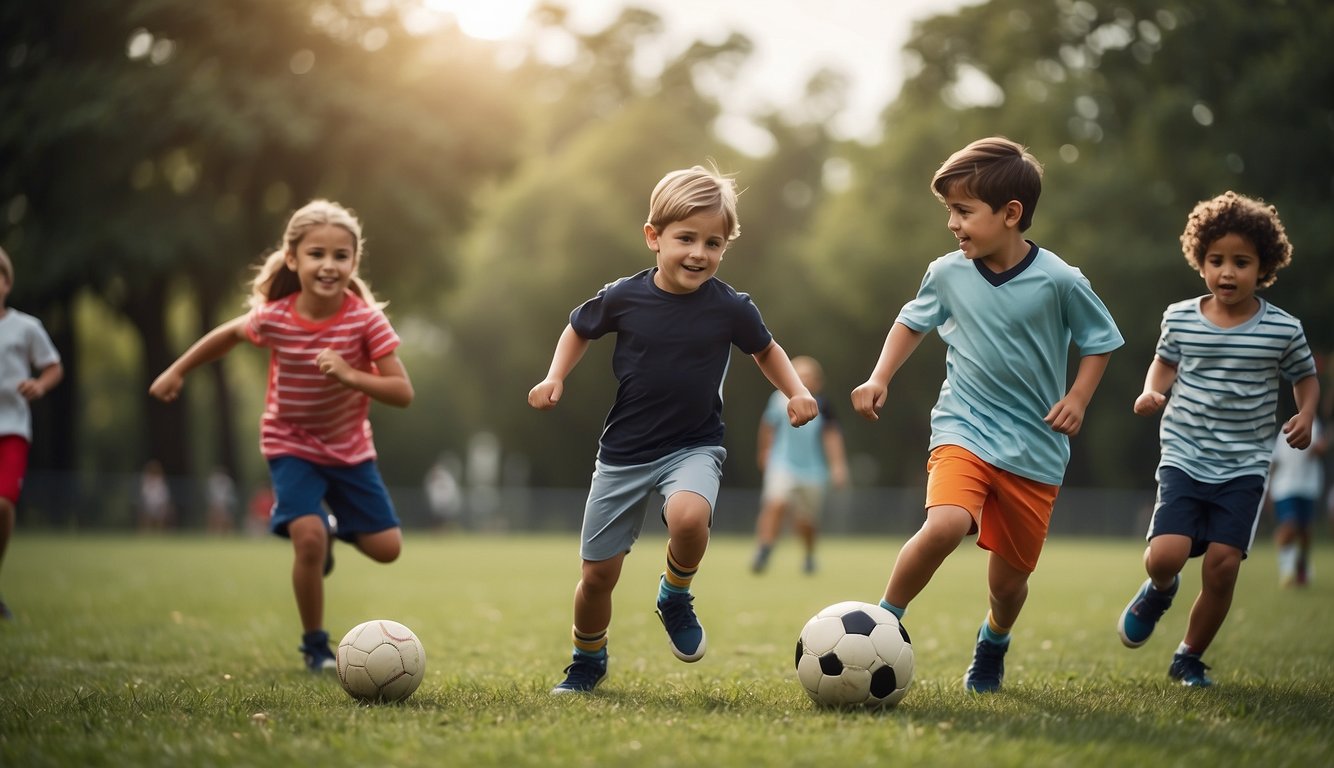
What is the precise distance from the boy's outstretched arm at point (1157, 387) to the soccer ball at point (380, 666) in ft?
10.9

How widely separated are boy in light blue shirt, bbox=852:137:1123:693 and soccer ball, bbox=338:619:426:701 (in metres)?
1.94

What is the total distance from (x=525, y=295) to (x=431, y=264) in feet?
46.9

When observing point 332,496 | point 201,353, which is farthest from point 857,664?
point 201,353

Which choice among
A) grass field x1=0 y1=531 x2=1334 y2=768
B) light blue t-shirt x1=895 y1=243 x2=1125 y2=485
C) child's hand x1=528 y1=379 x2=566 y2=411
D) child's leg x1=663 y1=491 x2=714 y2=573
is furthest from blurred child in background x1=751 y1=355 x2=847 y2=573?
child's hand x1=528 y1=379 x2=566 y2=411

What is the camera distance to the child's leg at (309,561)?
21.0ft

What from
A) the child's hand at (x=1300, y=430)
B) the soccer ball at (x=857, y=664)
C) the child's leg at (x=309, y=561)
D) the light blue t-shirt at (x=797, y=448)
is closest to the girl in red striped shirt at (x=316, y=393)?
the child's leg at (x=309, y=561)

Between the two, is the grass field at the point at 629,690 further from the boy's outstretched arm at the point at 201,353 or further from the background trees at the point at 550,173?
the background trees at the point at 550,173

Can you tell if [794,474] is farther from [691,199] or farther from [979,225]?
[691,199]

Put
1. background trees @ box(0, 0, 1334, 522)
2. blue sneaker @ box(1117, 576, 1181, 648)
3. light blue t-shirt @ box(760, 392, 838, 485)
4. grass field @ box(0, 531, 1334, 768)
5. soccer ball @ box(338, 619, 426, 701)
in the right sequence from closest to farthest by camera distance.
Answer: grass field @ box(0, 531, 1334, 768), soccer ball @ box(338, 619, 426, 701), blue sneaker @ box(1117, 576, 1181, 648), light blue t-shirt @ box(760, 392, 838, 485), background trees @ box(0, 0, 1334, 522)

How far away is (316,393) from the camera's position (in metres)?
6.57

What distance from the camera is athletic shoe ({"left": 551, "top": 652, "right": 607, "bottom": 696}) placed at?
18.0ft

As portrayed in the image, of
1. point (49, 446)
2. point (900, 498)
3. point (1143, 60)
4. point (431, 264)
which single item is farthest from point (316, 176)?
point (1143, 60)

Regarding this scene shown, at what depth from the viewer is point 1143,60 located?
31.6 meters

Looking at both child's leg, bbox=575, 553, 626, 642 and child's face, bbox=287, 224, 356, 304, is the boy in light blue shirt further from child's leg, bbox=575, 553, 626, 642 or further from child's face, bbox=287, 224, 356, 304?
child's face, bbox=287, 224, 356, 304
